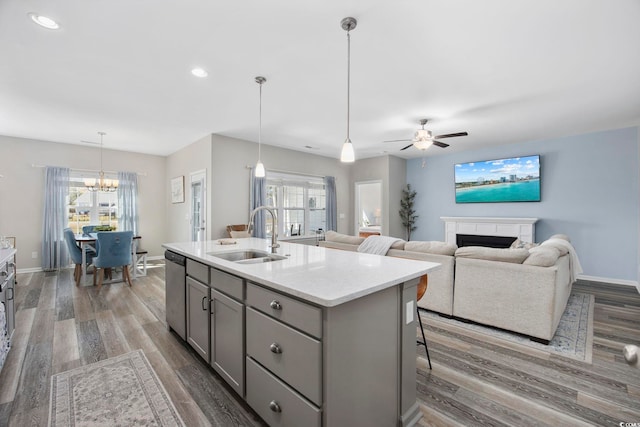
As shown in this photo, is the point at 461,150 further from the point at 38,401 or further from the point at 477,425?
the point at 38,401

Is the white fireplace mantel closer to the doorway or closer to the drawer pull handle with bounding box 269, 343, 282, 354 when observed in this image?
the doorway

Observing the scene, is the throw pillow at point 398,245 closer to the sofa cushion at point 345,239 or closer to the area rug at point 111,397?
the sofa cushion at point 345,239

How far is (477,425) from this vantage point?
170cm

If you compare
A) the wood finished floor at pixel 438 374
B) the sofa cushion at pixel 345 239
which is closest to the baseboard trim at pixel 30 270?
the wood finished floor at pixel 438 374

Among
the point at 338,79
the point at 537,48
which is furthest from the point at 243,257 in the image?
the point at 537,48

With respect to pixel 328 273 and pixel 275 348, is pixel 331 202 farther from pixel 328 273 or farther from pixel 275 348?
pixel 275 348

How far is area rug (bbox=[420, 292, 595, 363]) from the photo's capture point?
101 inches

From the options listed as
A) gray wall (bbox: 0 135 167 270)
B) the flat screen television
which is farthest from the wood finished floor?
gray wall (bbox: 0 135 167 270)

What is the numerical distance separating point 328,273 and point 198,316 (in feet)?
4.27

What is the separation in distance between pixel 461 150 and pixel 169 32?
6168 millimetres

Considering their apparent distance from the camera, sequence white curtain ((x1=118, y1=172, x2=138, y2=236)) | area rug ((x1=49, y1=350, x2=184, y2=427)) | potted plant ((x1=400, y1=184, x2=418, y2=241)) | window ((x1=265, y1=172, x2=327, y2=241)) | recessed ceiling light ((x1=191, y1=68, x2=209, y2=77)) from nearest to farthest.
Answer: area rug ((x1=49, y1=350, x2=184, y2=427)) → recessed ceiling light ((x1=191, y1=68, x2=209, y2=77)) → window ((x1=265, y1=172, x2=327, y2=241)) → white curtain ((x1=118, y1=172, x2=138, y2=236)) → potted plant ((x1=400, y1=184, x2=418, y2=241))

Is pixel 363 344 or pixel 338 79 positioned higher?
pixel 338 79

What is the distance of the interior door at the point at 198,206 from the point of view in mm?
5414

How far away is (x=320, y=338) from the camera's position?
1.28 m
